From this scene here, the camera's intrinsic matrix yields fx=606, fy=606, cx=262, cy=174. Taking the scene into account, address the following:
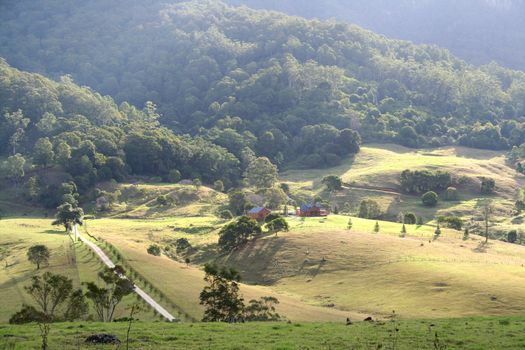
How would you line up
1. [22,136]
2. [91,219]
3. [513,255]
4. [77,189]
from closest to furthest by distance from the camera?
[513,255] → [91,219] → [77,189] → [22,136]

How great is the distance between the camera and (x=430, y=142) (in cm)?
18812

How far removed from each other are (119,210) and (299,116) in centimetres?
9322

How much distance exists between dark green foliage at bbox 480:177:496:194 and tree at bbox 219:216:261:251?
7355 centimetres

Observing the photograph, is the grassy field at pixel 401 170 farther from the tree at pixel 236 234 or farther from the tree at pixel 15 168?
the tree at pixel 15 168

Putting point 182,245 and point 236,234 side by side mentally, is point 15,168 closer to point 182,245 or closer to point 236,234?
point 182,245

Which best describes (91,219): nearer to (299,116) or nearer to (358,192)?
(358,192)

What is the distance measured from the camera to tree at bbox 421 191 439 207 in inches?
4995

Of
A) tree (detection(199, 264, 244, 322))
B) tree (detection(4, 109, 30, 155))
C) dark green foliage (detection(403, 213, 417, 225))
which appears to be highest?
tree (detection(4, 109, 30, 155))

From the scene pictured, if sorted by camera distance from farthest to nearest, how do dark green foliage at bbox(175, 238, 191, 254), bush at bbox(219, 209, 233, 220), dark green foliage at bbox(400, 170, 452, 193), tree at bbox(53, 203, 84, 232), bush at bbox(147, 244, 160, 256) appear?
dark green foliage at bbox(400, 170, 452, 193) < bush at bbox(219, 209, 233, 220) < tree at bbox(53, 203, 84, 232) < dark green foliage at bbox(175, 238, 191, 254) < bush at bbox(147, 244, 160, 256)

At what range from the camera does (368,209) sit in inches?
4624

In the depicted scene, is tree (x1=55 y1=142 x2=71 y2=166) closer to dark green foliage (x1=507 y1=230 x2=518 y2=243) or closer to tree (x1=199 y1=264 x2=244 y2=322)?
dark green foliage (x1=507 y1=230 x2=518 y2=243)

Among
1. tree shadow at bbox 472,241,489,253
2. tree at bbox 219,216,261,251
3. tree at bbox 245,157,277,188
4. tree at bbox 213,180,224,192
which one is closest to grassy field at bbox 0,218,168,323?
tree at bbox 219,216,261,251

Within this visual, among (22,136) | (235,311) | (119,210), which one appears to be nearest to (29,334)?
(235,311)

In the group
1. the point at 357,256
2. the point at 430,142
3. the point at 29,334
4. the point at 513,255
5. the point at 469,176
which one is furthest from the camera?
the point at 430,142
